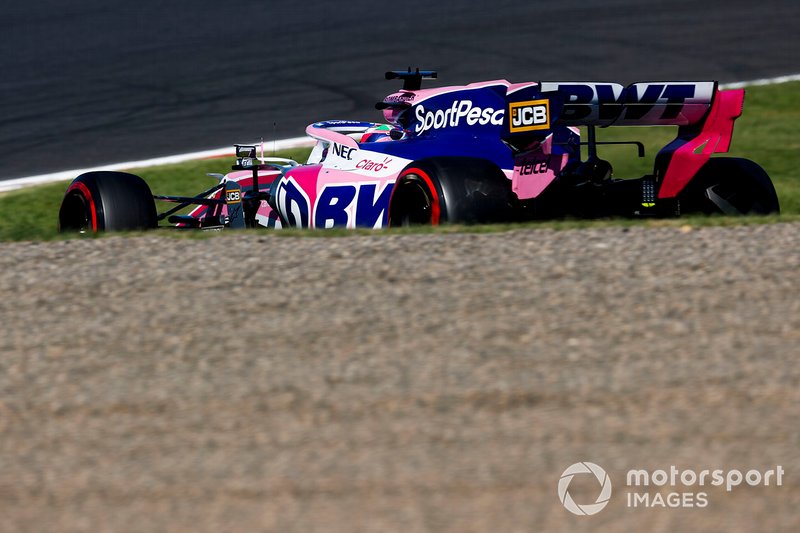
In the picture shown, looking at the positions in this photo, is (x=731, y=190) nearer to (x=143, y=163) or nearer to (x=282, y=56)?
(x=143, y=163)

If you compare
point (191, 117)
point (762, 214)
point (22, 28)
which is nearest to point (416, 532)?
point (762, 214)

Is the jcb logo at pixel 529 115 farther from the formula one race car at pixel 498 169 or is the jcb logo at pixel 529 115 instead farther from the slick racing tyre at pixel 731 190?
the slick racing tyre at pixel 731 190

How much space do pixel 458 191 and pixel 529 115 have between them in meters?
0.61

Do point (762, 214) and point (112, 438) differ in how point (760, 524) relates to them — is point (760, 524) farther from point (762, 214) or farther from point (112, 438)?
point (762, 214)

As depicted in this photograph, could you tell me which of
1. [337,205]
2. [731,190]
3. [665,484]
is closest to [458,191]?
[337,205]

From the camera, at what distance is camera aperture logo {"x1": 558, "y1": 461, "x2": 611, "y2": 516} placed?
3695 mm

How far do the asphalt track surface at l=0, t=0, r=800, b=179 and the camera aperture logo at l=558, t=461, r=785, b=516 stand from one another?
35.6 feet

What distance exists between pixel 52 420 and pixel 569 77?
13.0 metres

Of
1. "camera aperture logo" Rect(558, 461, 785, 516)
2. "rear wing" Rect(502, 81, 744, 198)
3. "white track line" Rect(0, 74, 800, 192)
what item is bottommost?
"camera aperture logo" Rect(558, 461, 785, 516)

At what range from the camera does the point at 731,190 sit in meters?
8.08

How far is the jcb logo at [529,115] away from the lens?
6.91 m

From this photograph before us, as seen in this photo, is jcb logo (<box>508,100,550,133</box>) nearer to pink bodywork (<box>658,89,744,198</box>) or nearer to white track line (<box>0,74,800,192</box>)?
pink bodywork (<box>658,89,744,198</box>)

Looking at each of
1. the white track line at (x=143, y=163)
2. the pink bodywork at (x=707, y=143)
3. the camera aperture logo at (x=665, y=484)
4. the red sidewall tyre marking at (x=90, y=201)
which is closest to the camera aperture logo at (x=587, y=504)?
the camera aperture logo at (x=665, y=484)

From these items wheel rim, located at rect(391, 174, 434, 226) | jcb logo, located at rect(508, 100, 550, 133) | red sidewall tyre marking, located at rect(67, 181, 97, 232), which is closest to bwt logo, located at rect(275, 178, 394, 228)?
wheel rim, located at rect(391, 174, 434, 226)
